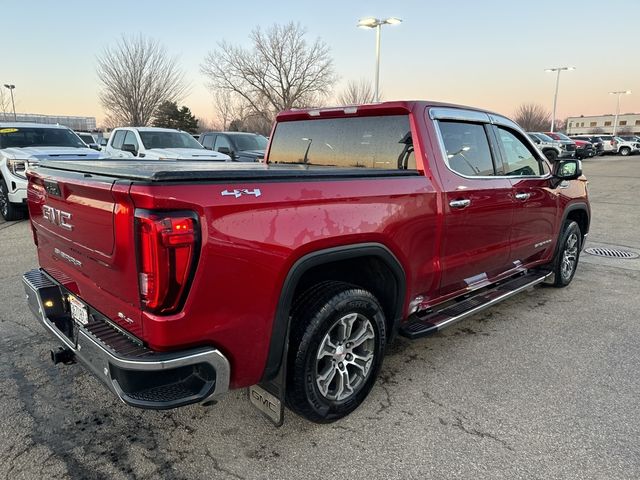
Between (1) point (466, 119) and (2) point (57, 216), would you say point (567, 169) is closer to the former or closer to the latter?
(1) point (466, 119)

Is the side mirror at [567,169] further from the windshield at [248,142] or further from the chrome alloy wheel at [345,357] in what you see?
the windshield at [248,142]

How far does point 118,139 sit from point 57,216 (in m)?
11.0

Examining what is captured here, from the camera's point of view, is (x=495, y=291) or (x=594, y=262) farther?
(x=594, y=262)

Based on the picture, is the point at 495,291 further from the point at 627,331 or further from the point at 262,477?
the point at 262,477

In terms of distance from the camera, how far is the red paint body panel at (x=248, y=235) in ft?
6.80

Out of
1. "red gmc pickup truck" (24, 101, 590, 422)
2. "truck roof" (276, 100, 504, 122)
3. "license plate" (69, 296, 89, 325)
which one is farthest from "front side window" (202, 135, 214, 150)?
"license plate" (69, 296, 89, 325)

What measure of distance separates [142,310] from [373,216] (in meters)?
1.38

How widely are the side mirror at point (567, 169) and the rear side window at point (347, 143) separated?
2105 millimetres

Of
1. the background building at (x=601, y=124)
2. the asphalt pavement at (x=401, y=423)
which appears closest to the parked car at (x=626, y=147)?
the asphalt pavement at (x=401, y=423)

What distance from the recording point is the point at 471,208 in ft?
11.6

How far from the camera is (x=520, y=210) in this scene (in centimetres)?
418

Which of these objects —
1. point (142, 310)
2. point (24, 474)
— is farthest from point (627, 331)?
point (24, 474)

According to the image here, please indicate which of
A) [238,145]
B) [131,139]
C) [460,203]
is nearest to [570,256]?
[460,203]

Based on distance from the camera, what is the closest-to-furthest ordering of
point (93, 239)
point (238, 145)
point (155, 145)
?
point (93, 239) < point (155, 145) < point (238, 145)
